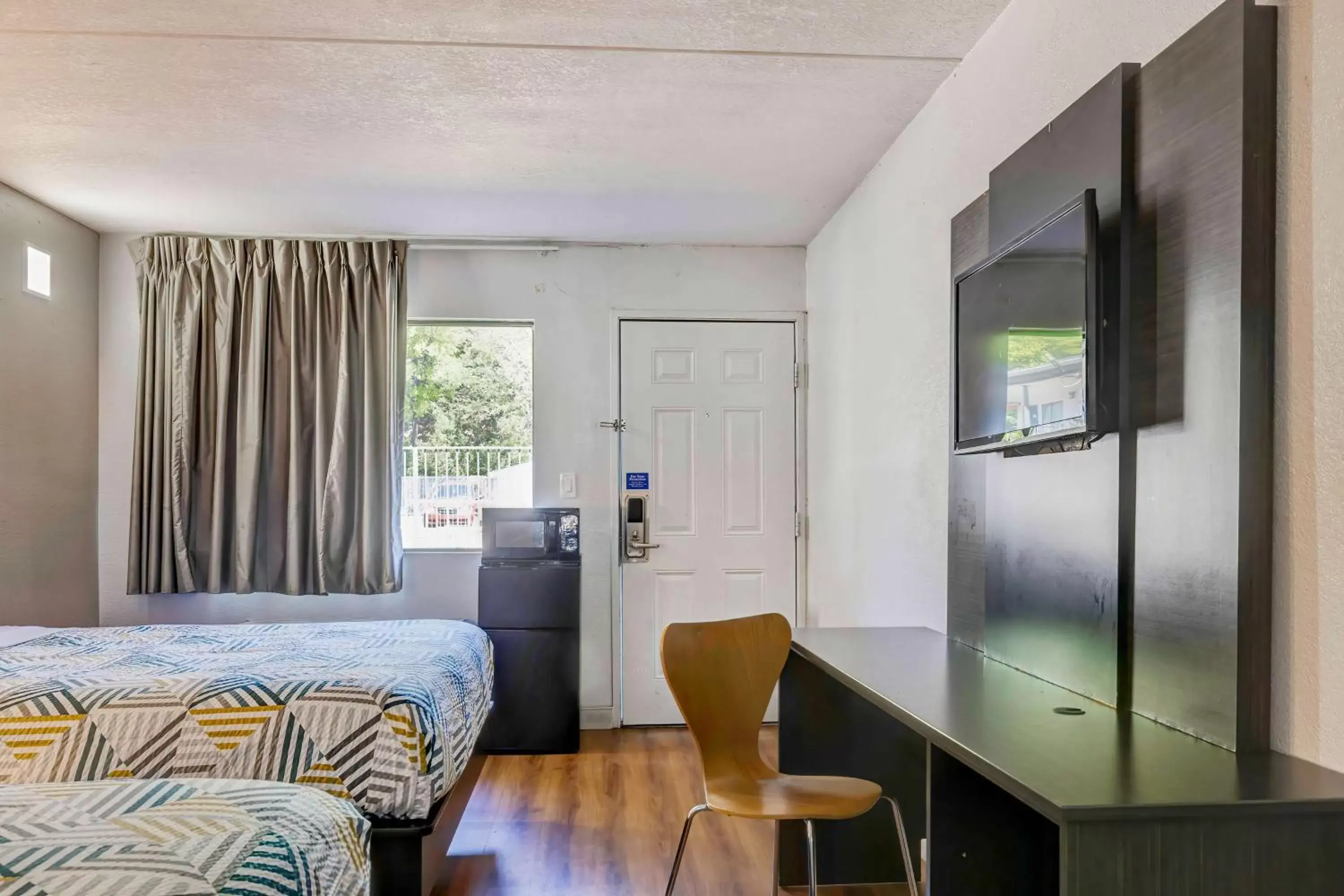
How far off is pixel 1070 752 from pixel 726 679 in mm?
1105

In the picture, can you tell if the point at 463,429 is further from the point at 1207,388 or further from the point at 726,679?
the point at 1207,388

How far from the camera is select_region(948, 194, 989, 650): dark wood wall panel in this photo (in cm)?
251

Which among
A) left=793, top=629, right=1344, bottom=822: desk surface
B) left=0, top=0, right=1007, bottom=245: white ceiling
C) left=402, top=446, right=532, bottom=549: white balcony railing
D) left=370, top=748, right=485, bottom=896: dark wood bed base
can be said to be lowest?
left=370, top=748, right=485, bottom=896: dark wood bed base

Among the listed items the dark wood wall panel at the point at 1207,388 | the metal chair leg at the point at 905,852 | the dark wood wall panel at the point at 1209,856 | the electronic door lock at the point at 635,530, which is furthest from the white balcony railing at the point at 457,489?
the dark wood wall panel at the point at 1209,856

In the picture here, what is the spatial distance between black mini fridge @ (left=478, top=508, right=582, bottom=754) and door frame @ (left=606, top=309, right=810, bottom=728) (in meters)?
0.37

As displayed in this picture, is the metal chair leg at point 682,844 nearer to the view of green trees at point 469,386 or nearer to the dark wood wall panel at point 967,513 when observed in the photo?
the dark wood wall panel at point 967,513

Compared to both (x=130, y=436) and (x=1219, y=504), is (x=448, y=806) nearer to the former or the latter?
(x=1219, y=504)

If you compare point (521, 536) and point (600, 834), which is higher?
point (521, 536)

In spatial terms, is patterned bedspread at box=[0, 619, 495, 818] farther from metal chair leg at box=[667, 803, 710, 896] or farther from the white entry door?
the white entry door

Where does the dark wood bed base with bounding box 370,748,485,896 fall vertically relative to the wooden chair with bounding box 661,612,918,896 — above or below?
below

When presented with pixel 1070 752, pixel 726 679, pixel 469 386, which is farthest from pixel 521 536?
pixel 1070 752

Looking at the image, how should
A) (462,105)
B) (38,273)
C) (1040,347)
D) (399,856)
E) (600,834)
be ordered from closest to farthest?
1. (1040,347)
2. (399,856)
3. (462,105)
4. (600,834)
5. (38,273)

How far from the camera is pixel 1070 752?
4.91 ft

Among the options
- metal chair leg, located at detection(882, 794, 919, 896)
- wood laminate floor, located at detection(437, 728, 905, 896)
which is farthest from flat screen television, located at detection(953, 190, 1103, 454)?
wood laminate floor, located at detection(437, 728, 905, 896)
